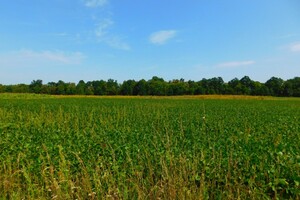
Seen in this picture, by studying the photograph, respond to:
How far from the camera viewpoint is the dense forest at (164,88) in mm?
111819

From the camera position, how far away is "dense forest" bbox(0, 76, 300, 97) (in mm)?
111819

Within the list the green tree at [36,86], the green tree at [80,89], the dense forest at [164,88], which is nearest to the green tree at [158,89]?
the dense forest at [164,88]

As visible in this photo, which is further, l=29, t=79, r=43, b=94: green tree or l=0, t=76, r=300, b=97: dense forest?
l=29, t=79, r=43, b=94: green tree

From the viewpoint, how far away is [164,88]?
117 m

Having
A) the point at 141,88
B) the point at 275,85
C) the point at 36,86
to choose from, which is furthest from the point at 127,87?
the point at 275,85

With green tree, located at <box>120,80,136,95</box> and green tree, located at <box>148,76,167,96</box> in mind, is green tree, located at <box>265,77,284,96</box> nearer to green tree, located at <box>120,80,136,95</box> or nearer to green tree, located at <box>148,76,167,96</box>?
green tree, located at <box>148,76,167,96</box>

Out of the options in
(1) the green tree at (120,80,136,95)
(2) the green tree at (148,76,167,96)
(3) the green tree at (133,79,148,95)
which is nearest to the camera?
(2) the green tree at (148,76,167,96)

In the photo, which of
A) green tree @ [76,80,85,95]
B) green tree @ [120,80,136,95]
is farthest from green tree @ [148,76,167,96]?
green tree @ [76,80,85,95]

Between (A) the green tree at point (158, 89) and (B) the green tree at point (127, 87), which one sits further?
(B) the green tree at point (127, 87)

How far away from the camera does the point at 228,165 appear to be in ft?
14.3

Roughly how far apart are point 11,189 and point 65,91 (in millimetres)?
116659

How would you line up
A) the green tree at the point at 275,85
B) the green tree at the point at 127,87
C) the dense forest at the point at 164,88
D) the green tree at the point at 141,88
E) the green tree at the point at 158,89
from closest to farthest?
the green tree at the point at 275,85, the dense forest at the point at 164,88, the green tree at the point at 158,89, the green tree at the point at 141,88, the green tree at the point at 127,87

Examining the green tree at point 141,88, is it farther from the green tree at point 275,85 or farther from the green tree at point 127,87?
the green tree at point 275,85

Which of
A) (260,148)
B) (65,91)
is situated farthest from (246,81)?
(260,148)
